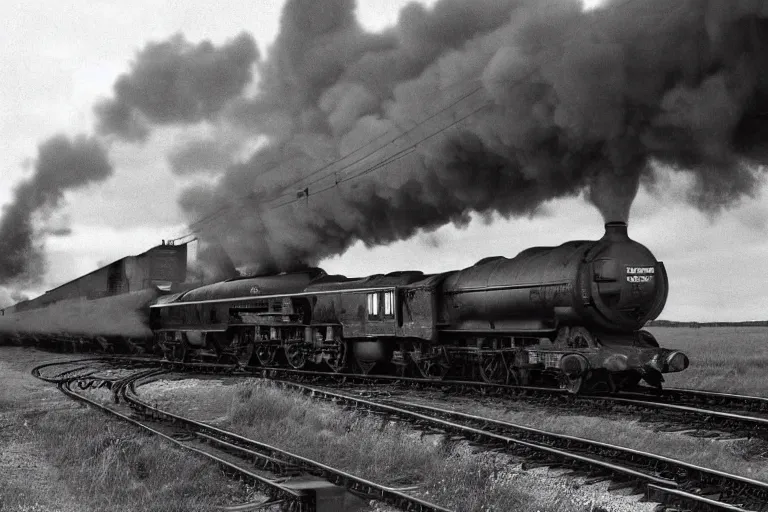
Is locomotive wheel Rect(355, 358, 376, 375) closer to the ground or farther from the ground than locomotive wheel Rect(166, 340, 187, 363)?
closer to the ground

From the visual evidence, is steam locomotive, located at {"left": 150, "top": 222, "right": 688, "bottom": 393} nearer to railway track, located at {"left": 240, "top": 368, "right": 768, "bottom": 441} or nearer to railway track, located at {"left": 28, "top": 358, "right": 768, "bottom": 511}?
railway track, located at {"left": 240, "top": 368, "right": 768, "bottom": 441}

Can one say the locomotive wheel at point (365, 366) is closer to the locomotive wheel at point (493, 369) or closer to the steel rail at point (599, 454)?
the locomotive wheel at point (493, 369)

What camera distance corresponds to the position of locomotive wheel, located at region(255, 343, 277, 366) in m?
18.6

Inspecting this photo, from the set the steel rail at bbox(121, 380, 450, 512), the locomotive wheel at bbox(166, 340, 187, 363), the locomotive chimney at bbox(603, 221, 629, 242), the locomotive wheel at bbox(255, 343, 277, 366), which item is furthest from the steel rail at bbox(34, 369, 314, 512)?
the locomotive wheel at bbox(166, 340, 187, 363)

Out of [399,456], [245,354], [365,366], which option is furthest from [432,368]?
[399,456]

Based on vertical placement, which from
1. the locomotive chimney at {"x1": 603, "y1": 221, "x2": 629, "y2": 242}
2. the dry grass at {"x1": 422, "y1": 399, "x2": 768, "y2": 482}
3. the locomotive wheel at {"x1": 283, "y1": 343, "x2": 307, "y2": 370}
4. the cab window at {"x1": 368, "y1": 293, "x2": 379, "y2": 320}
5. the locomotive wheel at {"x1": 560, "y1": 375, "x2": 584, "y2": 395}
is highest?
the locomotive chimney at {"x1": 603, "y1": 221, "x2": 629, "y2": 242}

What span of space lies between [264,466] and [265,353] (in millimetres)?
11265

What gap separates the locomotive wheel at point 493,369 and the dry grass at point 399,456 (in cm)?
341

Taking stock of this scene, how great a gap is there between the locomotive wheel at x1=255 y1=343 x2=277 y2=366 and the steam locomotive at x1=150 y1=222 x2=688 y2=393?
33 mm

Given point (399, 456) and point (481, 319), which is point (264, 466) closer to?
point (399, 456)

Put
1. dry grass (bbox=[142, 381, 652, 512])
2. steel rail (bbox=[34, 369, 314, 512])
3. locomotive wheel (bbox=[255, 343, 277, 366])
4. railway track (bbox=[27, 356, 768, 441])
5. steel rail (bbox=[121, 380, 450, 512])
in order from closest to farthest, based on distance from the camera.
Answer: steel rail (bbox=[34, 369, 314, 512]) < steel rail (bbox=[121, 380, 450, 512]) < dry grass (bbox=[142, 381, 652, 512]) < railway track (bbox=[27, 356, 768, 441]) < locomotive wheel (bbox=[255, 343, 277, 366])

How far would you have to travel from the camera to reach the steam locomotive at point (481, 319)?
1176cm

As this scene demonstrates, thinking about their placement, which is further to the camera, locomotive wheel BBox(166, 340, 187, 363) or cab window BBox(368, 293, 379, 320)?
locomotive wheel BBox(166, 340, 187, 363)

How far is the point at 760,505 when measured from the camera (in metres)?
6.12
